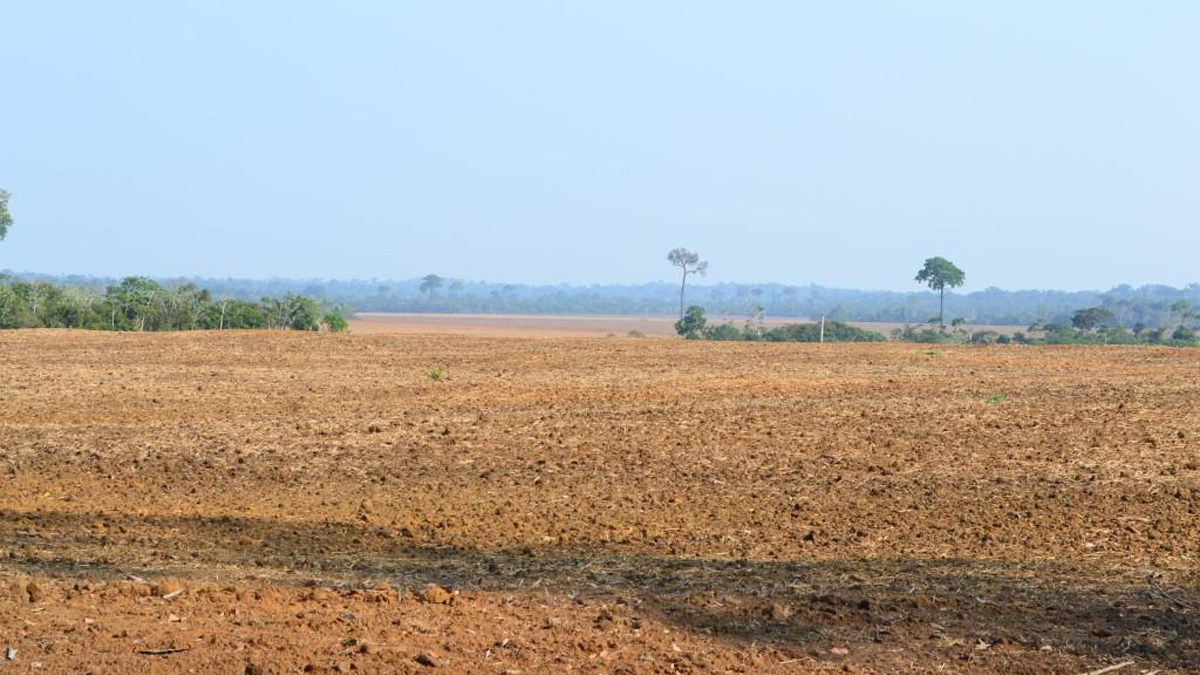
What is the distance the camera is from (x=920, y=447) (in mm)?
16891

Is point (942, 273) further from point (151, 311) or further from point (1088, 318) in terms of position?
point (151, 311)

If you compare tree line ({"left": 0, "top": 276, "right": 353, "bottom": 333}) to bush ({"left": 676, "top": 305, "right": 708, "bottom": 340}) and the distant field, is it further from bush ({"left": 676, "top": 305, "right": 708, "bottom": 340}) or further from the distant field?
bush ({"left": 676, "top": 305, "right": 708, "bottom": 340})

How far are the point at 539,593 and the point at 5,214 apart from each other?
60.2m

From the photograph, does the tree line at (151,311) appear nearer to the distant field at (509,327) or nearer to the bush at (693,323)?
the distant field at (509,327)

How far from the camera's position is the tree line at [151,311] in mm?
48594

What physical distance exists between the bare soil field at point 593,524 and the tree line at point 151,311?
23.4m

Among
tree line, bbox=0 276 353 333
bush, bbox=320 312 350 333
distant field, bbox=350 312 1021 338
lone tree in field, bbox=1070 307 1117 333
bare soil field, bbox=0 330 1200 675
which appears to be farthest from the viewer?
lone tree in field, bbox=1070 307 1117 333

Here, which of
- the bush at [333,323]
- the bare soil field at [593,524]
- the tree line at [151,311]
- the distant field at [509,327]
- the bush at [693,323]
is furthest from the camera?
the distant field at [509,327]

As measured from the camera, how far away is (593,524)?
40.4 feet

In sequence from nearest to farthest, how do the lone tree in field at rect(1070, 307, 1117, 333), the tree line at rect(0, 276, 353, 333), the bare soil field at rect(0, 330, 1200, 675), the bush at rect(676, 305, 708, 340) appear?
the bare soil field at rect(0, 330, 1200, 675), the tree line at rect(0, 276, 353, 333), the bush at rect(676, 305, 708, 340), the lone tree in field at rect(1070, 307, 1117, 333)

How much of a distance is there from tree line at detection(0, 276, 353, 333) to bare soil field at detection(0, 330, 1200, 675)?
76.9ft

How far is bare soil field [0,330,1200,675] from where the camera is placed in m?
7.59

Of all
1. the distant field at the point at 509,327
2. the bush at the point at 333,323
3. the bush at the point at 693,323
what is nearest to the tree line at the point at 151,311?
the bush at the point at 333,323

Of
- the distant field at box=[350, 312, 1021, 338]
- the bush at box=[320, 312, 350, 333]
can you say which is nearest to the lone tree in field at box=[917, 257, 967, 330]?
the distant field at box=[350, 312, 1021, 338]
